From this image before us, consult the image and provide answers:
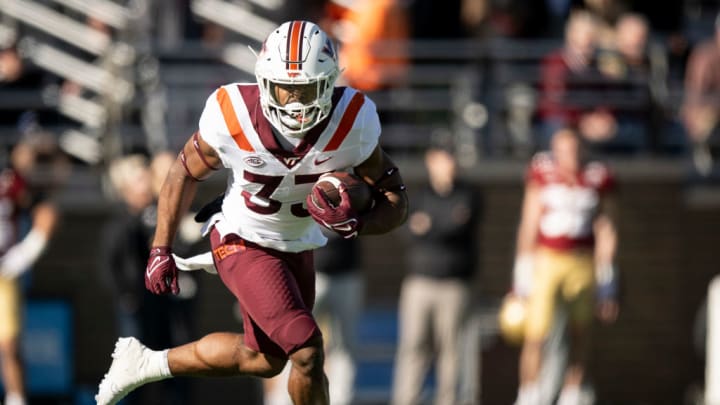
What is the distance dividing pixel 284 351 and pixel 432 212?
15.2 ft

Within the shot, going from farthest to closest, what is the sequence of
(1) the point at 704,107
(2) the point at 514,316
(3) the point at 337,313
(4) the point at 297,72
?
1. (1) the point at 704,107
2. (2) the point at 514,316
3. (3) the point at 337,313
4. (4) the point at 297,72

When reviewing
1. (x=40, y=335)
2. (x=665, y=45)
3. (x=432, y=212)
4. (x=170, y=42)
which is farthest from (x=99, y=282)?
(x=665, y=45)

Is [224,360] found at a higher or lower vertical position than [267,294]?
lower

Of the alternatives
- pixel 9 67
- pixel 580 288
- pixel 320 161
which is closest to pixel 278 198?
pixel 320 161

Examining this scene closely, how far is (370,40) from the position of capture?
39.0 ft

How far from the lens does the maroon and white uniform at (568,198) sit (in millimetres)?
10750

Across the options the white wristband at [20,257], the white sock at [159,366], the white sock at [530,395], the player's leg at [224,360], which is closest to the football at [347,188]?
the player's leg at [224,360]

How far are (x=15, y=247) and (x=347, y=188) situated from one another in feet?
17.8

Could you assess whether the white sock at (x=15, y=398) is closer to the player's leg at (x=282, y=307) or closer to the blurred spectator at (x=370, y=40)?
the blurred spectator at (x=370, y=40)

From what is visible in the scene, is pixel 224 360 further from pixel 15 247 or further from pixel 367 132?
pixel 15 247

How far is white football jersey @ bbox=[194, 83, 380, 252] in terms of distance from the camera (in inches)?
246

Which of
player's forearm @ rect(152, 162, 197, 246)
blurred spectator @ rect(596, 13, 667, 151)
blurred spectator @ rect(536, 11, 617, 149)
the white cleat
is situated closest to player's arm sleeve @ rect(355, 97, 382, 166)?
player's forearm @ rect(152, 162, 197, 246)

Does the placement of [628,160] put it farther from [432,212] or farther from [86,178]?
[86,178]

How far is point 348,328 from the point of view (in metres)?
10.7
